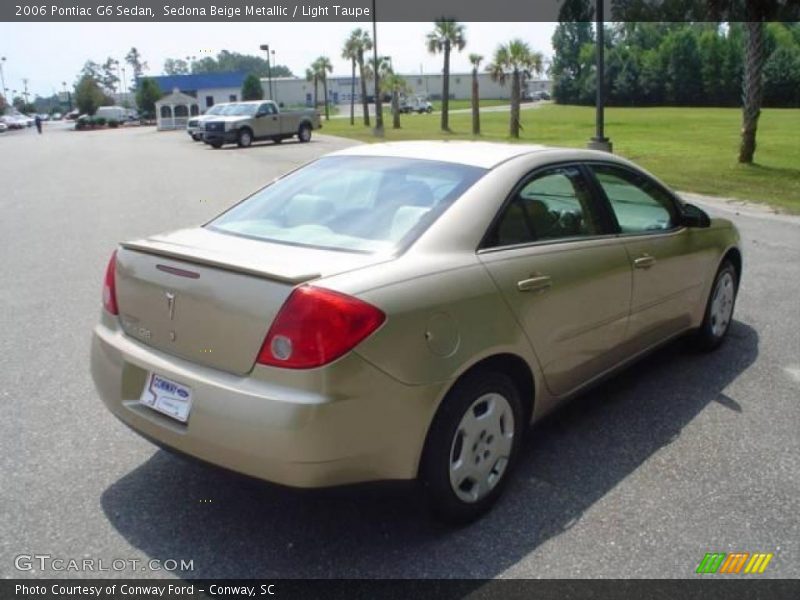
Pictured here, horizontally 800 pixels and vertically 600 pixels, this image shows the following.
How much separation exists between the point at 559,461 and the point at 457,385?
3.46 feet

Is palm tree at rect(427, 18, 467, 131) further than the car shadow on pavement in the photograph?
Yes

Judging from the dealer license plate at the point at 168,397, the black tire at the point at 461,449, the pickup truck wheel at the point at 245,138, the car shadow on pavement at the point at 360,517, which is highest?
the pickup truck wheel at the point at 245,138

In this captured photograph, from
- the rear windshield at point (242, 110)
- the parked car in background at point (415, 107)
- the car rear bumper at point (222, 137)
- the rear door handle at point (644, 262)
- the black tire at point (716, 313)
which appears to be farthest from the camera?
the parked car in background at point (415, 107)

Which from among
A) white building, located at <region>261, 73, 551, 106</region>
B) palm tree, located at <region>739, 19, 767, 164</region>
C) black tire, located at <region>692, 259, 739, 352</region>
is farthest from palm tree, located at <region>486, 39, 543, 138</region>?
white building, located at <region>261, 73, 551, 106</region>

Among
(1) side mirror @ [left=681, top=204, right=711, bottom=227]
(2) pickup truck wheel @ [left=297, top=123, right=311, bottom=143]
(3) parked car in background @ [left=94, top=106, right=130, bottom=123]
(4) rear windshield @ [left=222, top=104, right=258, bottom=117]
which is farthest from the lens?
(3) parked car in background @ [left=94, top=106, right=130, bottom=123]

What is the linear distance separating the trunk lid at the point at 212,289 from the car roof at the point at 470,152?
992 mm

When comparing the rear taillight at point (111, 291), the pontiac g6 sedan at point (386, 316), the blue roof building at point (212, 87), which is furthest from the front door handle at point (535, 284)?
the blue roof building at point (212, 87)

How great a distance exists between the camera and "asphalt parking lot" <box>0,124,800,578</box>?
2922 mm

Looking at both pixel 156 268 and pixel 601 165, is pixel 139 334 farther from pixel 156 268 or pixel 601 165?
pixel 601 165

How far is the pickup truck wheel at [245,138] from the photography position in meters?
30.4

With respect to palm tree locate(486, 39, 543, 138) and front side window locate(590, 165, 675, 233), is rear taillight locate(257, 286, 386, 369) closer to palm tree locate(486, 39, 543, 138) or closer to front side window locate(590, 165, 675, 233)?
front side window locate(590, 165, 675, 233)

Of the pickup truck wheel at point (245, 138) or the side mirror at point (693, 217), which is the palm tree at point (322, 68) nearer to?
the pickup truck wheel at point (245, 138)

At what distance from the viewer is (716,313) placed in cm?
527

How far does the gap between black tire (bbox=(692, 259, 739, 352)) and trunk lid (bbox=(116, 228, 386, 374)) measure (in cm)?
307
